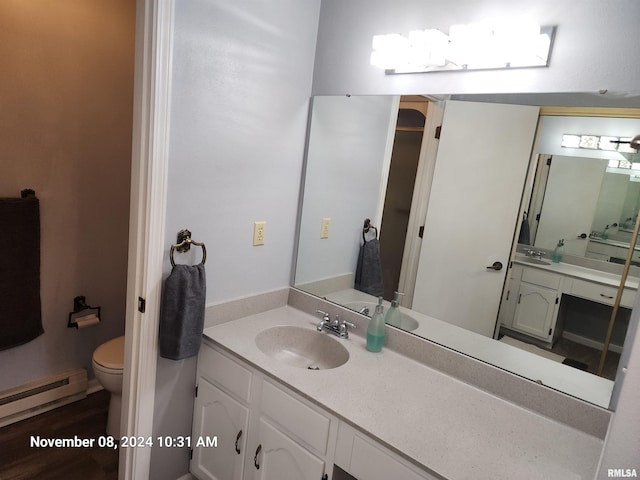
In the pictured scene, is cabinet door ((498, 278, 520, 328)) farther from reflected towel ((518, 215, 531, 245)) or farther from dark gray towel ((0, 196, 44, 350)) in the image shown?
dark gray towel ((0, 196, 44, 350))

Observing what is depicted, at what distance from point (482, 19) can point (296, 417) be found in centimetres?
154

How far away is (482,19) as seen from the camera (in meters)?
1.45

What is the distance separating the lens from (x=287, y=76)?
183 centimetres

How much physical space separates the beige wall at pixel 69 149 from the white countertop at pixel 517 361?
1.80 meters

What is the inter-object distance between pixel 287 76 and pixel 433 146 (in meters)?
0.72

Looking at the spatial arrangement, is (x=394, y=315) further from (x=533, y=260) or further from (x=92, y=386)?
(x=92, y=386)

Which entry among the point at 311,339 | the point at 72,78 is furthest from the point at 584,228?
the point at 72,78

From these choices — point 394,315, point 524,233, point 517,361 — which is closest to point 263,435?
point 394,315

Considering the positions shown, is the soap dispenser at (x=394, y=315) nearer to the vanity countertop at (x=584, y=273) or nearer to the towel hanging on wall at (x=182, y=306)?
the vanity countertop at (x=584, y=273)

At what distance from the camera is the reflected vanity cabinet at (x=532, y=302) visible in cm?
148

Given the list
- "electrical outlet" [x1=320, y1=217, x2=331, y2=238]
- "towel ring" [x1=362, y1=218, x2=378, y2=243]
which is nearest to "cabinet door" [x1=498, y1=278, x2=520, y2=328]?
"towel ring" [x1=362, y1=218, x2=378, y2=243]

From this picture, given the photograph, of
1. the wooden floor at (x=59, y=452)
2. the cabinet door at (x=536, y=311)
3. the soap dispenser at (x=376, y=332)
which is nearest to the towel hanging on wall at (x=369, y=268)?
the soap dispenser at (x=376, y=332)

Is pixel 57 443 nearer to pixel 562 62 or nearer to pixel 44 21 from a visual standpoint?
pixel 44 21

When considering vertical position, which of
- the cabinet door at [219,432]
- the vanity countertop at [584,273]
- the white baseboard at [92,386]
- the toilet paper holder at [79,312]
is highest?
the vanity countertop at [584,273]
